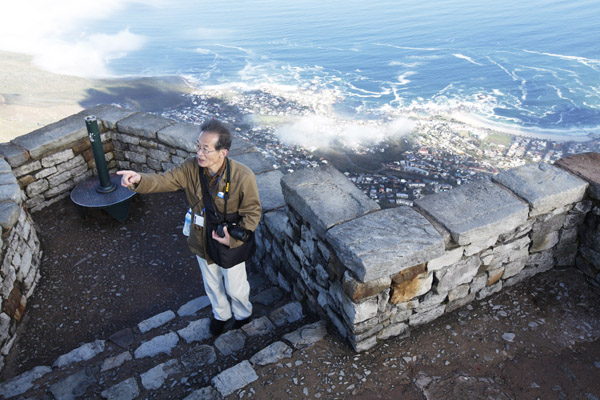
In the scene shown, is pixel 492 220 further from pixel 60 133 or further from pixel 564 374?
pixel 60 133

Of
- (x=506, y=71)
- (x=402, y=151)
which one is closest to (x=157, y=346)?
(x=402, y=151)

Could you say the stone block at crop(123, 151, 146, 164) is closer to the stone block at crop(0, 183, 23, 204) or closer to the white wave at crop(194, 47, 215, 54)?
the stone block at crop(0, 183, 23, 204)

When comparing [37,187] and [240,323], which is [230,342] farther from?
[37,187]

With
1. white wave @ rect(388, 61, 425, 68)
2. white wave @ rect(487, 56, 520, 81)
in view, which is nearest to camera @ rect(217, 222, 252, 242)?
white wave @ rect(388, 61, 425, 68)

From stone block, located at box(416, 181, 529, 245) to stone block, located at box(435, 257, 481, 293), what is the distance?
0.76 feet

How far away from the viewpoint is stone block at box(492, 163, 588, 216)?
3.22 m

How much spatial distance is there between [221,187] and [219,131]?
42 centimetres

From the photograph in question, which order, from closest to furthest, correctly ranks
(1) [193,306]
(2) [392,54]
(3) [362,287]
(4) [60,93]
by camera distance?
(3) [362,287] → (1) [193,306] → (4) [60,93] → (2) [392,54]

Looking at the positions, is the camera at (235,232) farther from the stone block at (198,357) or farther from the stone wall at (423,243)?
the stone block at (198,357)

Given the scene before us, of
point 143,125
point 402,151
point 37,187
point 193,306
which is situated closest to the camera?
point 193,306

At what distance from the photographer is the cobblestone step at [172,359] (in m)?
2.92

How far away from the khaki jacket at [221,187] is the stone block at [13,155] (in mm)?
3168

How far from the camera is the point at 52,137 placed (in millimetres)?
5473

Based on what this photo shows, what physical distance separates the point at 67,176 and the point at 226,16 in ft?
310
